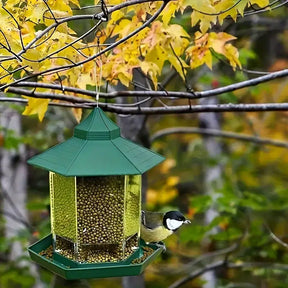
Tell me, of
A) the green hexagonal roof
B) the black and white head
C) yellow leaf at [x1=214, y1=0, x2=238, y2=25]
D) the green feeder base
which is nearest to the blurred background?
the black and white head

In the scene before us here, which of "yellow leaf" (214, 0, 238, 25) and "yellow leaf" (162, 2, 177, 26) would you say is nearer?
"yellow leaf" (214, 0, 238, 25)

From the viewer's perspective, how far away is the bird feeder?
318cm

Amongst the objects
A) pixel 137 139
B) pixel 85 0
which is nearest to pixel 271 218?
pixel 137 139

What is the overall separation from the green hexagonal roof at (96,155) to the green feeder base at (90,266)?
1.72 feet

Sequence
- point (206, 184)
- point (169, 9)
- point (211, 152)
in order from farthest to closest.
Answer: point (206, 184) < point (211, 152) < point (169, 9)

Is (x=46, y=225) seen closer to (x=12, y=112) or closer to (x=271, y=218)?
(x=12, y=112)

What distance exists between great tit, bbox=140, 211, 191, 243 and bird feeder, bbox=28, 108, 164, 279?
14cm

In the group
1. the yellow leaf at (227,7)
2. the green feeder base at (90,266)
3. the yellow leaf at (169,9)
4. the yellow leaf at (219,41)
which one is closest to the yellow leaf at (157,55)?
the yellow leaf at (169,9)

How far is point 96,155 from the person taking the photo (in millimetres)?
3154

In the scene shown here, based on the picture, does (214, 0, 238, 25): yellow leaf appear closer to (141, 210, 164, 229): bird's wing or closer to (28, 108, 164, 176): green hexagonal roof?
(28, 108, 164, 176): green hexagonal roof

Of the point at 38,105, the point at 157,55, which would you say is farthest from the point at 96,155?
the point at 38,105

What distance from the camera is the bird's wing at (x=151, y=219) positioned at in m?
3.82

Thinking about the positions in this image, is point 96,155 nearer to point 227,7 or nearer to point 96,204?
point 96,204

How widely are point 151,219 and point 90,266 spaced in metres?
0.66
